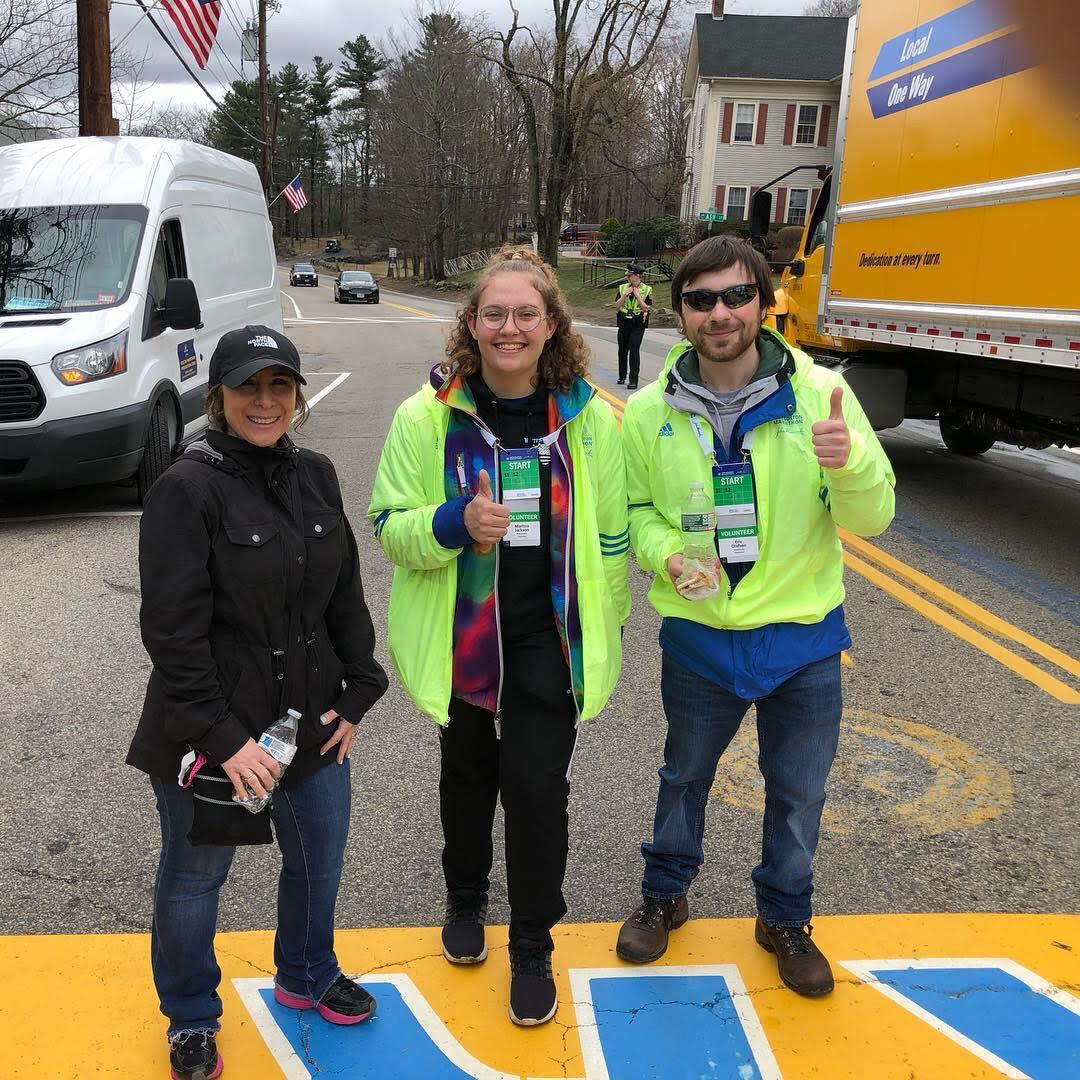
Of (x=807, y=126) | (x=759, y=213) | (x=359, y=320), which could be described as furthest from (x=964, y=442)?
(x=807, y=126)

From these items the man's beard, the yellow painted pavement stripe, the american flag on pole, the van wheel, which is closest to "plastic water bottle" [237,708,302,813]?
the yellow painted pavement stripe

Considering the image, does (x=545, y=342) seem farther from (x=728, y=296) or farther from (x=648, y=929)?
(x=648, y=929)

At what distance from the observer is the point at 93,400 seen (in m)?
6.68

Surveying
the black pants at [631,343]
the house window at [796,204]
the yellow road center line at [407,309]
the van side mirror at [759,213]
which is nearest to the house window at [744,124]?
the house window at [796,204]

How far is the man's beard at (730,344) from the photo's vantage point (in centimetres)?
232

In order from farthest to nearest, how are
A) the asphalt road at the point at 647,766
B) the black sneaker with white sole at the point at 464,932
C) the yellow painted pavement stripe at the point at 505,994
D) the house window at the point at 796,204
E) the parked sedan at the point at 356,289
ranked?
the house window at the point at 796,204, the parked sedan at the point at 356,289, the asphalt road at the point at 647,766, the black sneaker with white sole at the point at 464,932, the yellow painted pavement stripe at the point at 505,994

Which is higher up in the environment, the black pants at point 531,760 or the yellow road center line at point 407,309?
the yellow road center line at point 407,309

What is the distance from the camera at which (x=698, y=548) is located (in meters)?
2.30

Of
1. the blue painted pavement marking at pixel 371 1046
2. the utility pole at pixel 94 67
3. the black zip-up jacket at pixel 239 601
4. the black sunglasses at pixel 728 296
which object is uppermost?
the utility pole at pixel 94 67

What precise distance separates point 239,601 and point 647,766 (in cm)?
216

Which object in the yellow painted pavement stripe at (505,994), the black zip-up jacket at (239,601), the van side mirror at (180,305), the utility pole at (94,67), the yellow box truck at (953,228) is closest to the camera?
the black zip-up jacket at (239,601)

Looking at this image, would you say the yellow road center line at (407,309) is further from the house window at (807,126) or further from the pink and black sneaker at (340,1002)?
the pink and black sneaker at (340,1002)

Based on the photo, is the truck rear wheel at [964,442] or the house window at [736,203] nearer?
the truck rear wheel at [964,442]

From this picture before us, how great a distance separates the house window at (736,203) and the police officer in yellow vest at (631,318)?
31.5m
